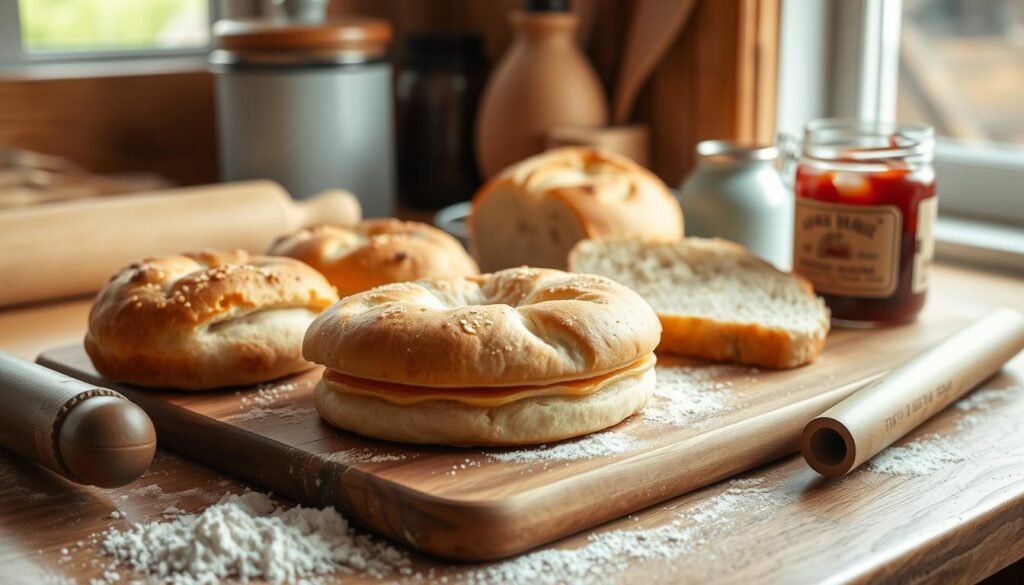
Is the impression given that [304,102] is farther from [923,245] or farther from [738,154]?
[923,245]

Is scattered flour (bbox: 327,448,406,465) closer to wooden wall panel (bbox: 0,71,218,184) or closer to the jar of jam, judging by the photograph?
the jar of jam

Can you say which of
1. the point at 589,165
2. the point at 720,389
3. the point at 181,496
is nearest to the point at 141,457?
the point at 181,496

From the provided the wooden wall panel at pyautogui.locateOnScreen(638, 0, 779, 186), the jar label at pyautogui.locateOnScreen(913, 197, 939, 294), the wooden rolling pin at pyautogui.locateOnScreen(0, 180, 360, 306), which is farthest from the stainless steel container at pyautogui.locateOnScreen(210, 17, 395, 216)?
the jar label at pyautogui.locateOnScreen(913, 197, 939, 294)

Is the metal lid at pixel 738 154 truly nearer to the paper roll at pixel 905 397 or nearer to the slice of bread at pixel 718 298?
the slice of bread at pixel 718 298

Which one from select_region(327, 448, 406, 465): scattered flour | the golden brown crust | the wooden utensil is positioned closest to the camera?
select_region(327, 448, 406, 465): scattered flour

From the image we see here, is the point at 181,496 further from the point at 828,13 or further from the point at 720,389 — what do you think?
the point at 828,13

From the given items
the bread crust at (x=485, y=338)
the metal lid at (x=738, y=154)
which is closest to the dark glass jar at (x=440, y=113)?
the metal lid at (x=738, y=154)

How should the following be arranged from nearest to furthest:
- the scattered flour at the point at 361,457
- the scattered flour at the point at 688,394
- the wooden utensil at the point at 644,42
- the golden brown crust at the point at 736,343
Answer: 1. the scattered flour at the point at 361,457
2. the scattered flour at the point at 688,394
3. the golden brown crust at the point at 736,343
4. the wooden utensil at the point at 644,42
